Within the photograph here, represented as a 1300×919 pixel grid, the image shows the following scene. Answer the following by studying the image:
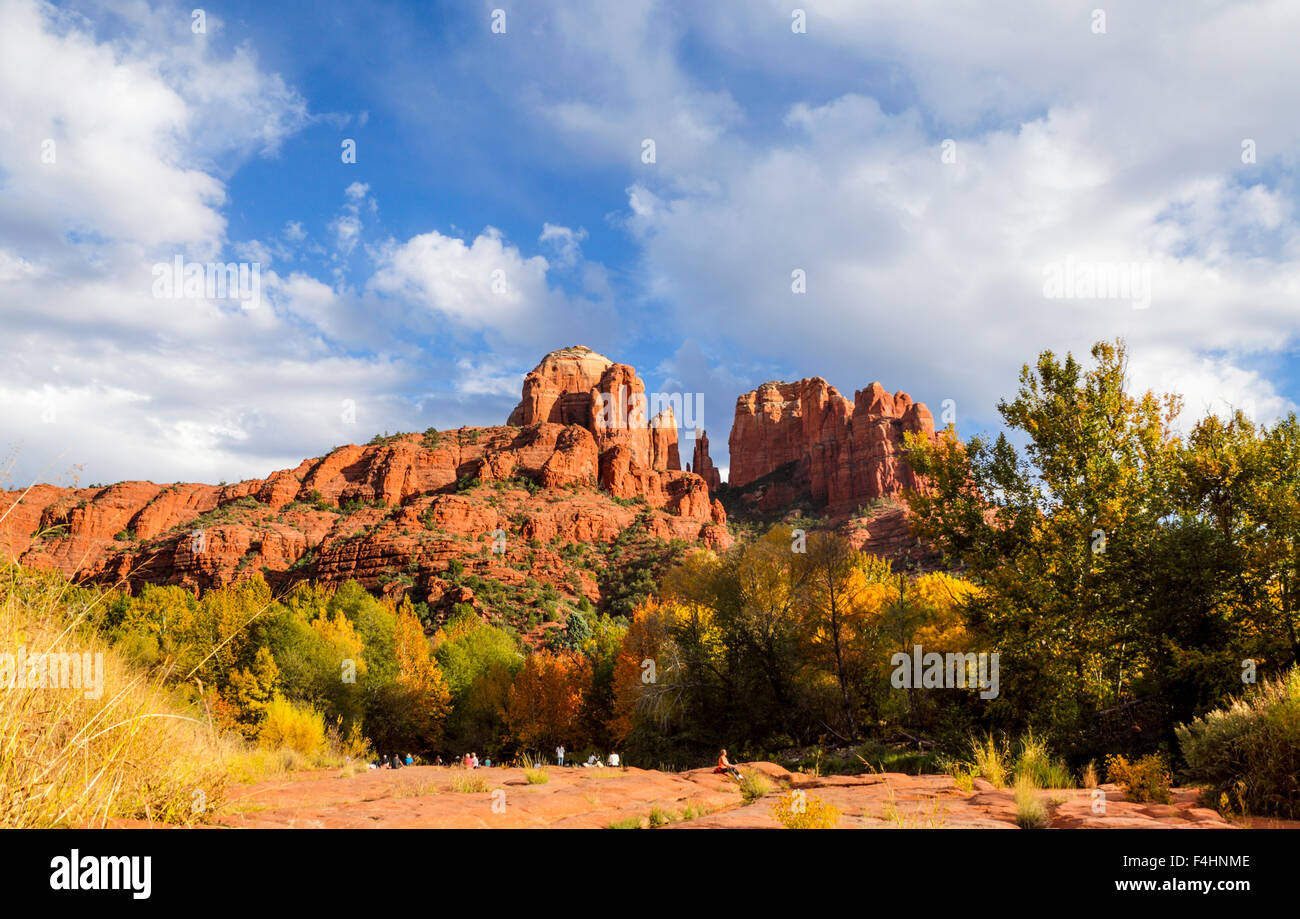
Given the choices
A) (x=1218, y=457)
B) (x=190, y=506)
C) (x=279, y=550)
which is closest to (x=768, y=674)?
(x=1218, y=457)

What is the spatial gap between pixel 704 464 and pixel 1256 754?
484 ft

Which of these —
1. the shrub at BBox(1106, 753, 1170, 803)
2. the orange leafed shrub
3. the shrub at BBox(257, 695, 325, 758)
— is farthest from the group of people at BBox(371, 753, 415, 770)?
the shrub at BBox(1106, 753, 1170, 803)

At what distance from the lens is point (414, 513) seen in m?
89.2

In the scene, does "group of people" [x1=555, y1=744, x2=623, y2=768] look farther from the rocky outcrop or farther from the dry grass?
the rocky outcrop

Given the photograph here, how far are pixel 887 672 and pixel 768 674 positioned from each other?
4.25 m

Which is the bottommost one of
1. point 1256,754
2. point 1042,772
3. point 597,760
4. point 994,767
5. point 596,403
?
point 597,760

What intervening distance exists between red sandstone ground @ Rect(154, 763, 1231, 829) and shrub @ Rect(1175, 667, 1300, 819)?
51 centimetres

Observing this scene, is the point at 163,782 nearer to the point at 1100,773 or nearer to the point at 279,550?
the point at 1100,773

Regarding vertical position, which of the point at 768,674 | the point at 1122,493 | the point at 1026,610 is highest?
the point at 1122,493

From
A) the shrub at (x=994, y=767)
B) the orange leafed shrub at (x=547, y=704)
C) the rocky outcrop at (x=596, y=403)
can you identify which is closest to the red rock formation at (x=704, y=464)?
the rocky outcrop at (x=596, y=403)

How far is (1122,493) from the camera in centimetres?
1612

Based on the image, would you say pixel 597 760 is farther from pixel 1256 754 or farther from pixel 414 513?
pixel 414 513

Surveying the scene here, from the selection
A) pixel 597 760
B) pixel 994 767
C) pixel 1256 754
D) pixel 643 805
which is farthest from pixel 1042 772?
pixel 597 760
